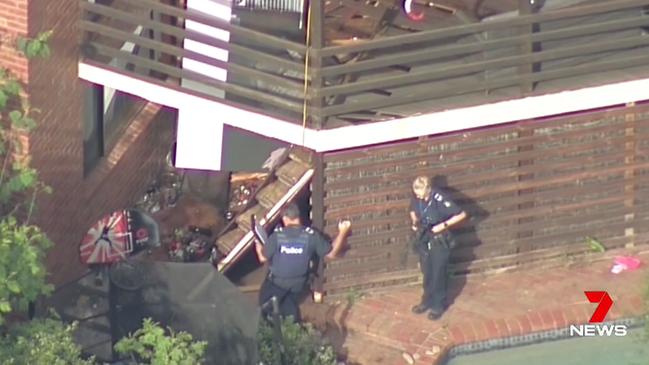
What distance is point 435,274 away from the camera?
1852cm

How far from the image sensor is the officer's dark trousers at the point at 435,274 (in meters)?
18.4

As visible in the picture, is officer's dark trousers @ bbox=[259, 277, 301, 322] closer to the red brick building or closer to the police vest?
the police vest

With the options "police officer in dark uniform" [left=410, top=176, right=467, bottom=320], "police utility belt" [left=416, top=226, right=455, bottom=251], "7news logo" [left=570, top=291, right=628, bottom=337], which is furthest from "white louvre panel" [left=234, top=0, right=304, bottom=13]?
A: "7news logo" [left=570, top=291, right=628, bottom=337]

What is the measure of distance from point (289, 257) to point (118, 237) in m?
1.81

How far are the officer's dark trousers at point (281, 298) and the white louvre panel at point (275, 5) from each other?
278 centimetres

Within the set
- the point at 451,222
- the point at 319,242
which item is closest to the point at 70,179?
the point at 319,242

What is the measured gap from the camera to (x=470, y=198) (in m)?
19.1

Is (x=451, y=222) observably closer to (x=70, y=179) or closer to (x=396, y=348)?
(x=396, y=348)

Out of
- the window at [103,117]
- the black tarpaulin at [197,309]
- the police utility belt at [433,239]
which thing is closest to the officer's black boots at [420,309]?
the police utility belt at [433,239]

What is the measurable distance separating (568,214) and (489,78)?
5.69 ft

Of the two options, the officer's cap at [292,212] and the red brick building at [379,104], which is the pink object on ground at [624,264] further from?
the officer's cap at [292,212]

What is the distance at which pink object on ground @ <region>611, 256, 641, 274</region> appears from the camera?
19.6 m

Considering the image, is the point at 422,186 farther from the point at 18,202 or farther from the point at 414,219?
the point at 18,202

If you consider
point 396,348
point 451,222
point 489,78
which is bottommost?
point 396,348
